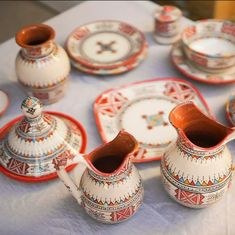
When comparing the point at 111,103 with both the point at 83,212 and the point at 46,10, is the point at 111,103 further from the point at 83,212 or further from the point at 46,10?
the point at 46,10

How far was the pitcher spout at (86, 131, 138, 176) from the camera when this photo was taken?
0.69 metres

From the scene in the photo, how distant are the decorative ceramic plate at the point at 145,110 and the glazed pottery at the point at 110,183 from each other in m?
0.13

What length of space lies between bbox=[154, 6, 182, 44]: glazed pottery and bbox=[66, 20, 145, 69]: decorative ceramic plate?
46 mm

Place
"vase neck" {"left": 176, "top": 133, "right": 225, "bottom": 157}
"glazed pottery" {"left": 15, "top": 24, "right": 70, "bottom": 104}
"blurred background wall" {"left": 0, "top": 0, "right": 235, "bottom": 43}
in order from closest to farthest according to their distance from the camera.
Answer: "vase neck" {"left": 176, "top": 133, "right": 225, "bottom": 157} < "glazed pottery" {"left": 15, "top": 24, "right": 70, "bottom": 104} < "blurred background wall" {"left": 0, "top": 0, "right": 235, "bottom": 43}

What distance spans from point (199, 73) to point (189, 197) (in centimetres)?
38

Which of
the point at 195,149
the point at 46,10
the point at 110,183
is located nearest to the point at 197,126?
the point at 195,149

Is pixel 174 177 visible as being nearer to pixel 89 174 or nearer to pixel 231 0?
pixel 89 174

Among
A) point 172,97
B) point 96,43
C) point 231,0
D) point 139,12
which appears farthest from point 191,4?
point 172,97

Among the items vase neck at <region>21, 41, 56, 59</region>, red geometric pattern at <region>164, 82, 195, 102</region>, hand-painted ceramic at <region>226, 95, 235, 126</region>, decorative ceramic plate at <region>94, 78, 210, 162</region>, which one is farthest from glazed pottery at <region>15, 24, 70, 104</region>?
hand-painted ceramic at <region>226, 95, 235, 126</region>

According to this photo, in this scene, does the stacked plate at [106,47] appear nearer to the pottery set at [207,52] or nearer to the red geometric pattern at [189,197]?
the pottery set at [207,52]

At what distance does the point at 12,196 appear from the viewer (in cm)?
78

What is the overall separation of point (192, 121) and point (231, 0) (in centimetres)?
120

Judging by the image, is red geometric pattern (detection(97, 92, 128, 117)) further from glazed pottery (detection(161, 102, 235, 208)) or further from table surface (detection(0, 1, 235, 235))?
glazed pottery (detection(161, 102, 235, 208))

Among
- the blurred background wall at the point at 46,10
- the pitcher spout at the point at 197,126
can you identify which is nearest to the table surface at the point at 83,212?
the pitcher spout at the point at 197,126
